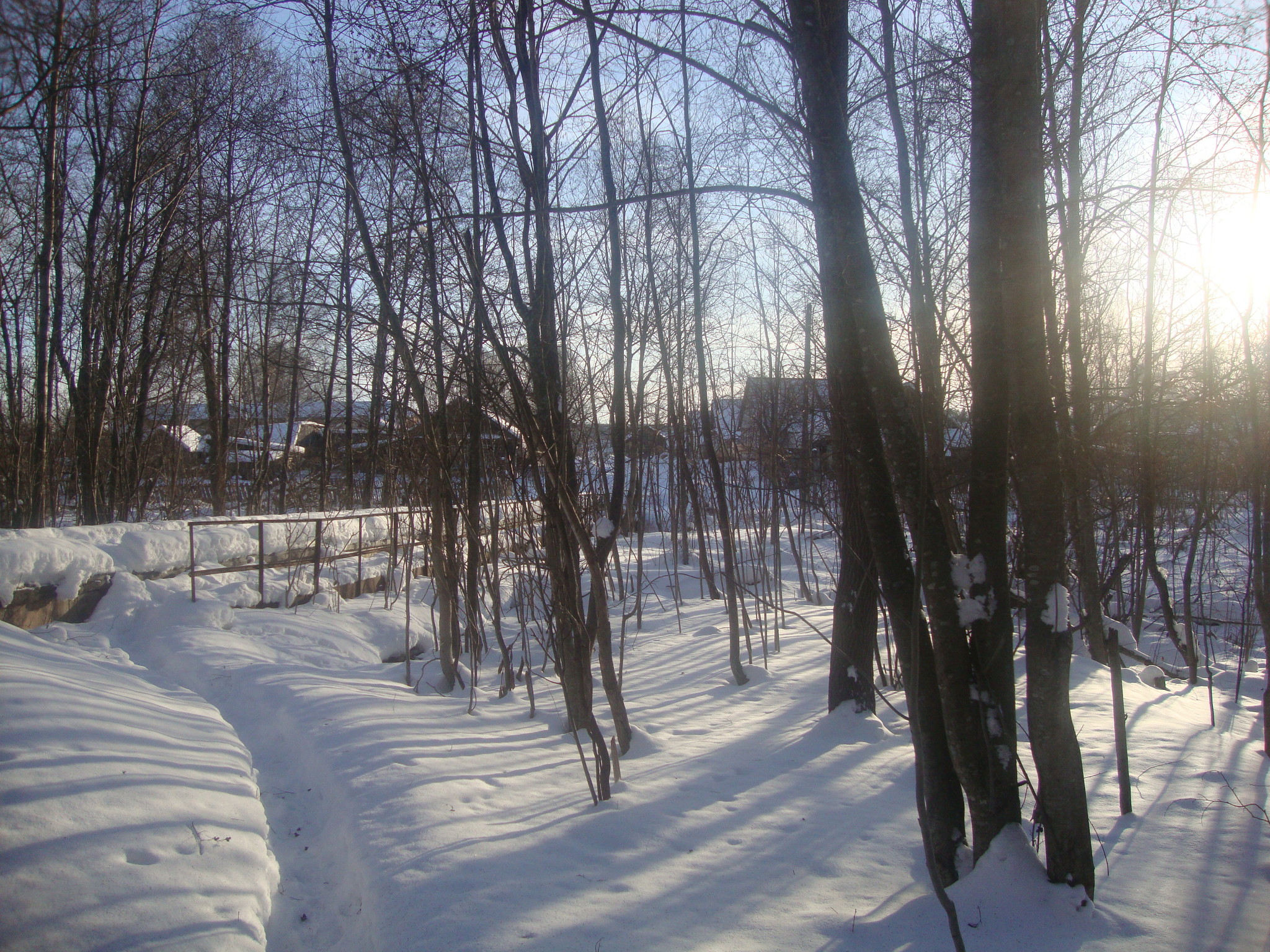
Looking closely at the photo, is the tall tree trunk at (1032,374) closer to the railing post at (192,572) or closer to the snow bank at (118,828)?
the snow bank at (118,828)

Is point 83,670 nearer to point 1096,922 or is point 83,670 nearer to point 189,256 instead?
point 1096,922

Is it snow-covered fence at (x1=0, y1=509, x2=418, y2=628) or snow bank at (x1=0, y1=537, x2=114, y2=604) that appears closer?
snow bank at (x1=0, y1=537, x2=114, y2=604)

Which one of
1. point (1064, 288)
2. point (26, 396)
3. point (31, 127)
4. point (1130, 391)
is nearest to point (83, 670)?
point (31, 127)

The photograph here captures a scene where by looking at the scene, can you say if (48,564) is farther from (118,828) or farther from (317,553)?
(118,828)

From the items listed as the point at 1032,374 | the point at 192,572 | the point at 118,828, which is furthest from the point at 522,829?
the point at 192,572

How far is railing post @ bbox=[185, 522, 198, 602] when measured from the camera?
6906mm

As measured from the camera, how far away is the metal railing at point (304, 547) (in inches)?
274

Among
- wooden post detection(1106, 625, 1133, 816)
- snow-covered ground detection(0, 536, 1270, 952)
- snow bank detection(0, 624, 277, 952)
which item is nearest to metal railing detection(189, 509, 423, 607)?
snow-covered ground detection(0, 536, 1270, 952)

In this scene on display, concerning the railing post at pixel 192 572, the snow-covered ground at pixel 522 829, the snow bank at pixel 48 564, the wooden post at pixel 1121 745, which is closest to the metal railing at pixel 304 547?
the railing post at pixel 192 572

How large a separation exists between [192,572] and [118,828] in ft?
17.7

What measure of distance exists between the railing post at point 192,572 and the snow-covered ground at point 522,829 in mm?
1600

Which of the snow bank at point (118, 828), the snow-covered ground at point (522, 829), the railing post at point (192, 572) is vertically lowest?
the snow-covered ground at point (522, 829)

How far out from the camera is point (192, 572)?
277 inches

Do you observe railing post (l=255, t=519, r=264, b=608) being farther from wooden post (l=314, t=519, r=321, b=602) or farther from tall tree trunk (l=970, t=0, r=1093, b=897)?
tall tree trunk (l=970, t=0, r=1093, b=897)
